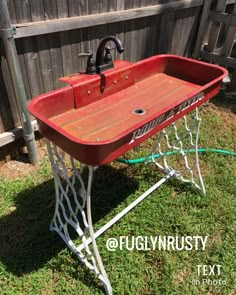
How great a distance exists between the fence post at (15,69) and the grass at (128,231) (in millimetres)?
423

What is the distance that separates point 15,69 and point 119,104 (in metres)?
0.96

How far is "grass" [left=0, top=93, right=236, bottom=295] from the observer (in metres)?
2.04

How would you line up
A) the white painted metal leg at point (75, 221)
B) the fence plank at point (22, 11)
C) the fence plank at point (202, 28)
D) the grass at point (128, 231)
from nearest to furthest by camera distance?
the white painted metal leg at point (75, 221) < the grass at point (128, 231) < the fence plank at point (22, 11) < the fence plank at point (202, 28)

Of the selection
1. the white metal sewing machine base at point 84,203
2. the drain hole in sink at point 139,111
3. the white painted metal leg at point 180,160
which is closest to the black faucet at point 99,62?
the drain hole in sink at point 139,111

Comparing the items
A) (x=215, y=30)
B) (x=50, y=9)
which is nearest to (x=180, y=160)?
(x=50, y=9)

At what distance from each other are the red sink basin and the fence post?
2.41ft

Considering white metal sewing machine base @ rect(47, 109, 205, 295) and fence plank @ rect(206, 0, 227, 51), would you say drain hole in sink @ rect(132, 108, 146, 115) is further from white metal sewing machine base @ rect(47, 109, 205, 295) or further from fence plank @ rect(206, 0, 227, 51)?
fence plank @ rect(206, 0, 227, 51)

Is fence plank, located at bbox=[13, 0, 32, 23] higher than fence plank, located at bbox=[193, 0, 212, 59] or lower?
higher

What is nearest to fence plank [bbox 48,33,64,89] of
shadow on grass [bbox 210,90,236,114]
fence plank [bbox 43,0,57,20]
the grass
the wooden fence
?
the wooden fence

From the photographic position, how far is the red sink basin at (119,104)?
4.58ft

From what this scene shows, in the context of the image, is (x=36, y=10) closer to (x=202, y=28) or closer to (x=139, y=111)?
(x=139, y=111)

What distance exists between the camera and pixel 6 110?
8.66 ft

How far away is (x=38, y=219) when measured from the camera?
2.45 metres

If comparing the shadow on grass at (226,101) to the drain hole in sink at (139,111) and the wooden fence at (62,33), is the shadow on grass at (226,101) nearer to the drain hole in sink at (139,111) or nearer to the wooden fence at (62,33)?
the wooden fence at (62,33)
